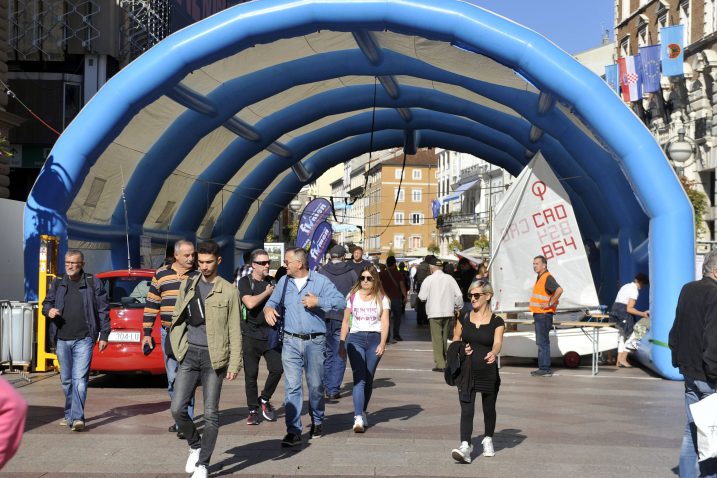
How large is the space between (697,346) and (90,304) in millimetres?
5719

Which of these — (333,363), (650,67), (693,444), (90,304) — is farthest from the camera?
(650,67)

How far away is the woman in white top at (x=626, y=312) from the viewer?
57.1 ft

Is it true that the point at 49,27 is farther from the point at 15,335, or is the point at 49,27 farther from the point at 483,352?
the point at 483,352

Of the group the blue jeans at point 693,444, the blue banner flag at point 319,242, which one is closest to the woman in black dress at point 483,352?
the blue jeans at point 693,444

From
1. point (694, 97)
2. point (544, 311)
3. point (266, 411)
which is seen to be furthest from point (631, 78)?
point (266, 411)

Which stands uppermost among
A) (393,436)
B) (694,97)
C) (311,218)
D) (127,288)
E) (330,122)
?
(694,97)

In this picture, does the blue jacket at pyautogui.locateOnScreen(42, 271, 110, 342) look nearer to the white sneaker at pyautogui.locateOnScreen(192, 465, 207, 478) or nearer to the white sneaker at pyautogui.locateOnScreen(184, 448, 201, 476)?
the white sneaker at pyautogui.locateOnScreen(184, 448, 201, 476)

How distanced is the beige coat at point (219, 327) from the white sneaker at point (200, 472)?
0.73 metres

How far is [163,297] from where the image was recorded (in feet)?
31.5

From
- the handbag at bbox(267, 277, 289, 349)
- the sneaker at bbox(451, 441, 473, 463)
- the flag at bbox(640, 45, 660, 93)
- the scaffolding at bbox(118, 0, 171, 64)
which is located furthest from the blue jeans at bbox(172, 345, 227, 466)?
the flag at bbox(640, 45, 660, 93)

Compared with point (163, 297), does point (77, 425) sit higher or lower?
lower

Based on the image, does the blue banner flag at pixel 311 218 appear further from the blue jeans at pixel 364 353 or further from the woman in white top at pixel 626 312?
the blue jeans at pixel 364 353

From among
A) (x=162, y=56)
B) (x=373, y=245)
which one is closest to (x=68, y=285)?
(x=162, y=56)

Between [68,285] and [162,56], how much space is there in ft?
24.6
